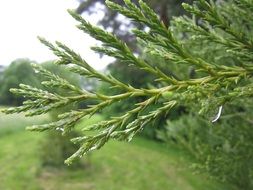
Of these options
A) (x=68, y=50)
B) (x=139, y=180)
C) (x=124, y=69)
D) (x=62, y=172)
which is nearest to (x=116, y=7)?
(x=68, y=50)

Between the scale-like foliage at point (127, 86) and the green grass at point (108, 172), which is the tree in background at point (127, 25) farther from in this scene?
the scale-like foliage at point (127, 86)

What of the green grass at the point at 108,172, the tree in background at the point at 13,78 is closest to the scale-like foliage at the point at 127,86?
the green grass at the point at 108,172

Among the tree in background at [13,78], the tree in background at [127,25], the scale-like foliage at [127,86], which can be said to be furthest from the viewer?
the tree in background at [13,78]

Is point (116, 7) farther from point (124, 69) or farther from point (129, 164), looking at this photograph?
point (124, 69)

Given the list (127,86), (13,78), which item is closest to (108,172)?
(127,86)

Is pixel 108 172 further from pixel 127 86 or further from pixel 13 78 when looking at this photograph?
pixel 13 78

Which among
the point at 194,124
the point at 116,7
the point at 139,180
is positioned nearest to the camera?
the point at 116,7

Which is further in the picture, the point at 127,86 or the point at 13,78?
the point at 13,78

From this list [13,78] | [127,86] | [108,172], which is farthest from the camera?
[13,78]

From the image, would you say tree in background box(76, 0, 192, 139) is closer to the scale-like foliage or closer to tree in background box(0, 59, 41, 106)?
the scale-like foliage
